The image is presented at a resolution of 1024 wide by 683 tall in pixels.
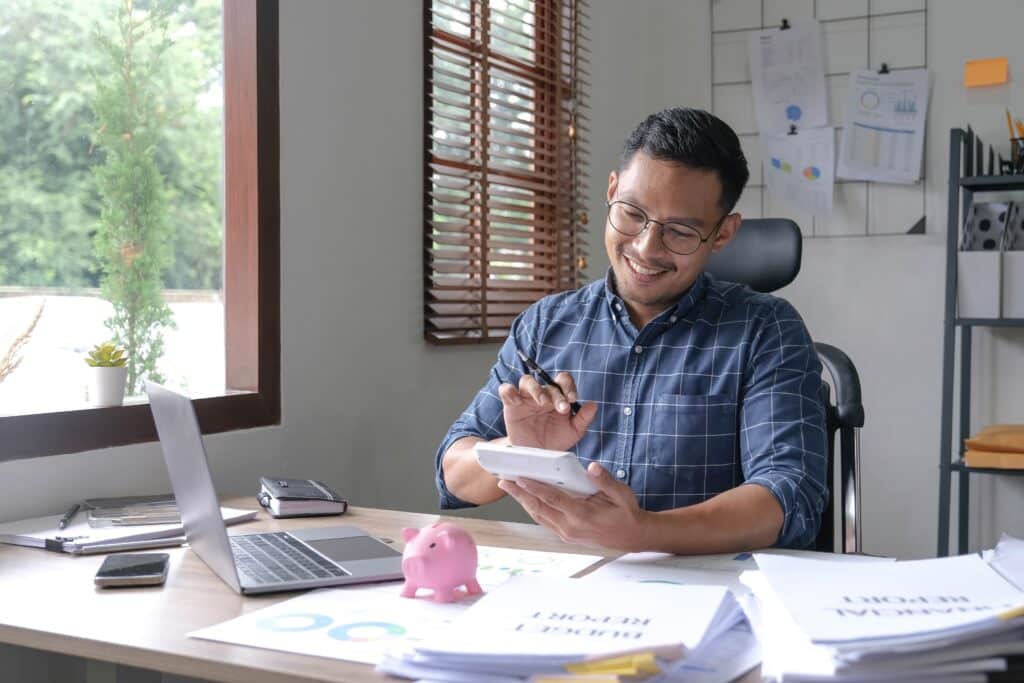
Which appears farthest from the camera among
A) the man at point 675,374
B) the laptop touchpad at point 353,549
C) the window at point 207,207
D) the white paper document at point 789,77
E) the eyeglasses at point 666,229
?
the white paper document at point 789,77

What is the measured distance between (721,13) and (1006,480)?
1.71 meters

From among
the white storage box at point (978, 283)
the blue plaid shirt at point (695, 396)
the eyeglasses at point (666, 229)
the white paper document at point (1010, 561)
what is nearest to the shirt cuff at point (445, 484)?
the blue plaid shirt at point (695, 396)

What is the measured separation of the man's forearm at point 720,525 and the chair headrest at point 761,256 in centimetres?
63

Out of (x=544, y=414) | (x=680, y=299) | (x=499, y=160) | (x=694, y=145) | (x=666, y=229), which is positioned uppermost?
(x=499, y=160)

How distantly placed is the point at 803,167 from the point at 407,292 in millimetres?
1515

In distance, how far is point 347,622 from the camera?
3.59 feet

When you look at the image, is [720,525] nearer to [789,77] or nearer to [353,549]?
[353,549]

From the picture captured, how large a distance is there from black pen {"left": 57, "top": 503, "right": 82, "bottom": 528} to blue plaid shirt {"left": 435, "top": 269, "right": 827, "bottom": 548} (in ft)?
1.85

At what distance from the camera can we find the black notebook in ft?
5.56

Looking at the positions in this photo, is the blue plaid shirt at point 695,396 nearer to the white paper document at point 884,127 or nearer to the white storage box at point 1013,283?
the white storage box at point 1013,283

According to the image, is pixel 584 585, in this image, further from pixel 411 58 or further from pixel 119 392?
pixel 411 58

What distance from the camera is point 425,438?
2.59m

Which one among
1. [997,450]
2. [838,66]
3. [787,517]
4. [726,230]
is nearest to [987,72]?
[838,66]

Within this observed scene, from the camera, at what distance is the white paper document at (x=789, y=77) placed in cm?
338
